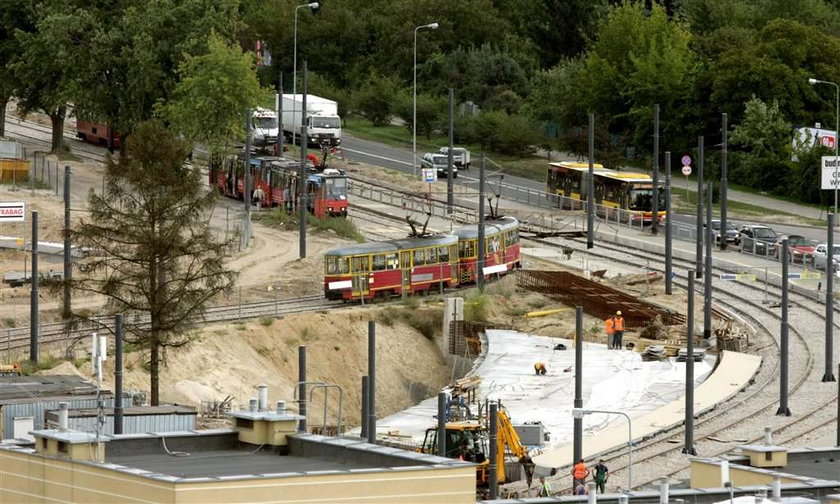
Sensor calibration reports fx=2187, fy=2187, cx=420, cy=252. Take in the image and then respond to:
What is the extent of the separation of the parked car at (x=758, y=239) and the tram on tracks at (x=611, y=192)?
22.3 ft

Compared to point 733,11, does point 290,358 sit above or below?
below

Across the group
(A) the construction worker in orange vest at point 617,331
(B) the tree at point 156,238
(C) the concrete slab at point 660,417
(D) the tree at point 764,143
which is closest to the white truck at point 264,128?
(D) the tree at point 764,143

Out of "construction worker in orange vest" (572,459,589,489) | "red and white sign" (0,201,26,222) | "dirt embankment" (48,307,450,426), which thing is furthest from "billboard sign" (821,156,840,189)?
"construction worker in orange vest" (572,459,589,489)

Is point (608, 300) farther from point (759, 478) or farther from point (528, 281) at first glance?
point (759, 478)

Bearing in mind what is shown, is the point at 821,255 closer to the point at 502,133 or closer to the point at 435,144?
the point at 502,133

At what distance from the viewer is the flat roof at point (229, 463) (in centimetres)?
3688

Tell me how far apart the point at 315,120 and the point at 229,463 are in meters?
84.0

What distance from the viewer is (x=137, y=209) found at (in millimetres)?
66438

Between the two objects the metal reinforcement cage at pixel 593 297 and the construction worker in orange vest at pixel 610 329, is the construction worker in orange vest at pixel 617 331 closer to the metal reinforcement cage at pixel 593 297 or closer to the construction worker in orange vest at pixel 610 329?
the construction worker in orange vest at pixel 610 329

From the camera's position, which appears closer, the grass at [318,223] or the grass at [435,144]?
the grass at [318,223]

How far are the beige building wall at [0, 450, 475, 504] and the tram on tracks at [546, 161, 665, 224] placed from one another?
2721 inches

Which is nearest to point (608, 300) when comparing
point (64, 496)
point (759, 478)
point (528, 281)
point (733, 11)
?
point (528, 281)

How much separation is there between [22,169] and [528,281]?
26.9 m

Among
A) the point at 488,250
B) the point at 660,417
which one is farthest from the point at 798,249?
the point at 660,417
